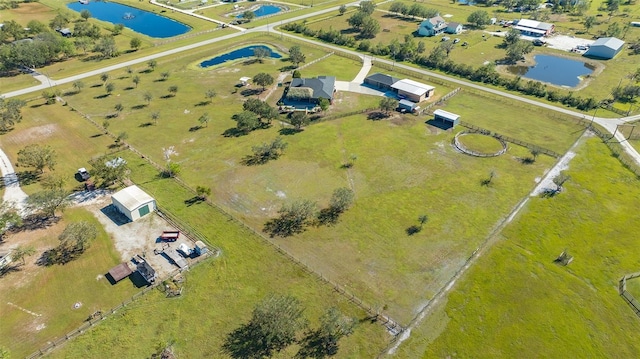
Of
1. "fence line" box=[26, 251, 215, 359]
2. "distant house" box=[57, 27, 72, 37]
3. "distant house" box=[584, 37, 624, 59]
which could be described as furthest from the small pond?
"distant house" box=[57, 27, 72, 37]

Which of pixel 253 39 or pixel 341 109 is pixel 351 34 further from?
pixel 341 109

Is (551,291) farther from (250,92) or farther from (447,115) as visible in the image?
(250,92)

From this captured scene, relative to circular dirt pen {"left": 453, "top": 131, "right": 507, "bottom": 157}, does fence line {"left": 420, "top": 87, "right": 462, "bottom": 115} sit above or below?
above

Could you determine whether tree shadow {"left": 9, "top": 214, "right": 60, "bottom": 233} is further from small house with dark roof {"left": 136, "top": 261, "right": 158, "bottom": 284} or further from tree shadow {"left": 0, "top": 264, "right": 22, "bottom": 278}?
small house with dark roof {"left": 136, "top": 261, "right": 158, "bottom": 284}

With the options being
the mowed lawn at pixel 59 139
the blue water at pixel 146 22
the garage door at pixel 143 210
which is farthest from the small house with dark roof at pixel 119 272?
the blue water at pixel 146 22

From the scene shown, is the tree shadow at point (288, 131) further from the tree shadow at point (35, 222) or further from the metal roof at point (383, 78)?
the tree shadow at point (35, 222)
